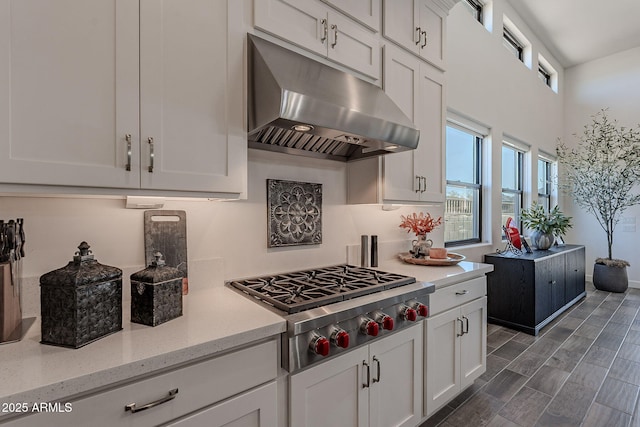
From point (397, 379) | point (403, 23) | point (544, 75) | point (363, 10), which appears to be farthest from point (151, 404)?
point (544, 75)

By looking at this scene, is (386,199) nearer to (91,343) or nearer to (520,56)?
(91,343)

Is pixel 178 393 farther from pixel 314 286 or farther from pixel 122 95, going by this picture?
pixel 122 95

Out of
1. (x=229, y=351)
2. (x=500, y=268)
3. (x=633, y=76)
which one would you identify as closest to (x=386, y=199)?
(x=229, y=351)

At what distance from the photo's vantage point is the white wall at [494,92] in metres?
3.34

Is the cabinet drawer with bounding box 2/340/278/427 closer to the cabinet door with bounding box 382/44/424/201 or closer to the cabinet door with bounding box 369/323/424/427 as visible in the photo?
the cabinet door with bounding box 369/323/424/427

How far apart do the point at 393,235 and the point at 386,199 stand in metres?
0.61

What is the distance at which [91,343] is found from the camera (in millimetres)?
904

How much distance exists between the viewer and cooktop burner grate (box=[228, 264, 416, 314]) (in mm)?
1271

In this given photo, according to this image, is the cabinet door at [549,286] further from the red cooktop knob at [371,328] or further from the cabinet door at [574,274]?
the red cooktop knob at [371,328]

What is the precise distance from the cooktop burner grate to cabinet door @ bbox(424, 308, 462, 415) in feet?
1.22

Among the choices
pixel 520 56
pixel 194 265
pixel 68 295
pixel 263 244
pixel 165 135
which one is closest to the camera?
pixel 68 295

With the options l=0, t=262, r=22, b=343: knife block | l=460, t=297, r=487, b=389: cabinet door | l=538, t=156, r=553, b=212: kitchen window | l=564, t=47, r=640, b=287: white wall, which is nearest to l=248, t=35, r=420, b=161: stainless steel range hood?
l=0, t=262, r=22, b=343: knife block

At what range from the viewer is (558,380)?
2359 millimetres

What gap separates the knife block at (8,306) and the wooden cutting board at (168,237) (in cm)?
46
